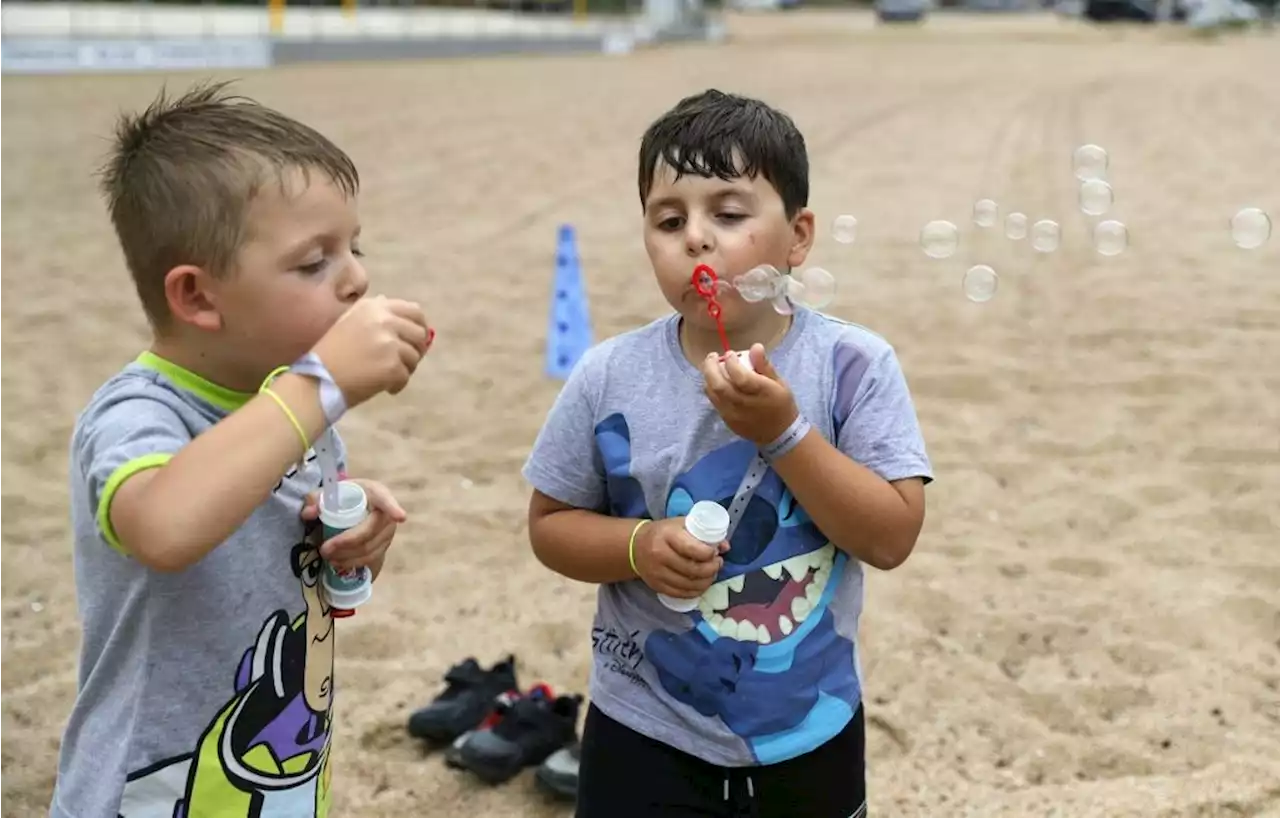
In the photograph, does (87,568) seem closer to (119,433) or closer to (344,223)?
(119,433)

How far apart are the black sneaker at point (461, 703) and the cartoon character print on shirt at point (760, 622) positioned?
3.44 ft

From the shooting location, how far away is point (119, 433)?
1466mm

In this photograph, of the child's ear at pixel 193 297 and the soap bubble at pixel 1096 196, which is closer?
the child's ear at pixel 193 297

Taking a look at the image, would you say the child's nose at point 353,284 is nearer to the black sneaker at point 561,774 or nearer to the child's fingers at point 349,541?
the child's fingers at point 349,541

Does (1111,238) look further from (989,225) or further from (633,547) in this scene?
(633,547)

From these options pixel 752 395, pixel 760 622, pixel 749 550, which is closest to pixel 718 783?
pixel 760 622

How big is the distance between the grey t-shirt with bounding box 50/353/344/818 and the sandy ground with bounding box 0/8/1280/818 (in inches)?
38.2

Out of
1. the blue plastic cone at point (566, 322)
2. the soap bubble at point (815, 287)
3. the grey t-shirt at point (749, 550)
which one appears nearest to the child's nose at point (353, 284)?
the grey t-shirt at point (749, 550)

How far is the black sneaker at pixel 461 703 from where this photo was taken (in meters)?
2.72

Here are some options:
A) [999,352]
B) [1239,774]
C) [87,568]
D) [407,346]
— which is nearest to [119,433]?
[87,568]

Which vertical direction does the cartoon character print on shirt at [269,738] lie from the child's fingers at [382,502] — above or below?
below

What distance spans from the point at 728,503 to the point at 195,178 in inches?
33.6

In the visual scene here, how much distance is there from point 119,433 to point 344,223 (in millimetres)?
382

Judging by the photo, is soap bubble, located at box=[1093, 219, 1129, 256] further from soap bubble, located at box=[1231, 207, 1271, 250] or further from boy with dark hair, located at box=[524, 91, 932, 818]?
boy with dark hair, located at box=[524, 91, 932, 818]
